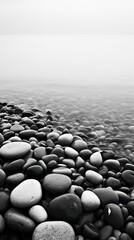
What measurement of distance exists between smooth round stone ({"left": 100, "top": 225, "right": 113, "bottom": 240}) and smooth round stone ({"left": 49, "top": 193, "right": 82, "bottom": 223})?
0.98 ft

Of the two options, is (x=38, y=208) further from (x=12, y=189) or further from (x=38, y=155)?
(x=38, y=155)

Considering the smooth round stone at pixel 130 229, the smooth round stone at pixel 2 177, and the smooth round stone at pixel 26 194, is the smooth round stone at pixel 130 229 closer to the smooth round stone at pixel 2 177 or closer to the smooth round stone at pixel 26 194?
the smooth round stone at pixel 26 194

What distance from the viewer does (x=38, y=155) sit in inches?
134

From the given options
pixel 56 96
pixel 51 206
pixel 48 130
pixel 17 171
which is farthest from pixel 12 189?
pixel 56 96

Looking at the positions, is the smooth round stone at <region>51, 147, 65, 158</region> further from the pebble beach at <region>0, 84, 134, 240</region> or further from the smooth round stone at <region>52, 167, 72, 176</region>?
the smooth round stone at <region>52, 167, 72, 176</region>

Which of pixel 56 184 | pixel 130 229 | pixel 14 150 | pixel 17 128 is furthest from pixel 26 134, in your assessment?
pixel 130 229

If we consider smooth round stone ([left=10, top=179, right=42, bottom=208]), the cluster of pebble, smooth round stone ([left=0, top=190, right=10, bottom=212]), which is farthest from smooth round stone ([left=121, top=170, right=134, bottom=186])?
smooth round stone ([left=0, top=190, right=10, bottom=212])

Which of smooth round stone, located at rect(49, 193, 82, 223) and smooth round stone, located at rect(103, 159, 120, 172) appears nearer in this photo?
smooth round stone, located at rect(49, 193, 82, 223)

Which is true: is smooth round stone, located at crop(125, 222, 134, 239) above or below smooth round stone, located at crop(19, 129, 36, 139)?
below

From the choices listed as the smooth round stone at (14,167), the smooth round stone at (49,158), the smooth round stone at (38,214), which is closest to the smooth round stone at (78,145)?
the smooth round stone at (49,158)

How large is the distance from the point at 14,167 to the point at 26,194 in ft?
1.73

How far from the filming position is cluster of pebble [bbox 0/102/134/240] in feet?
7.86

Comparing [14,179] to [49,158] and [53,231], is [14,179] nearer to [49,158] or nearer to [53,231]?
A: [49,158]

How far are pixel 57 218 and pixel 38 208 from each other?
0.77 ft
